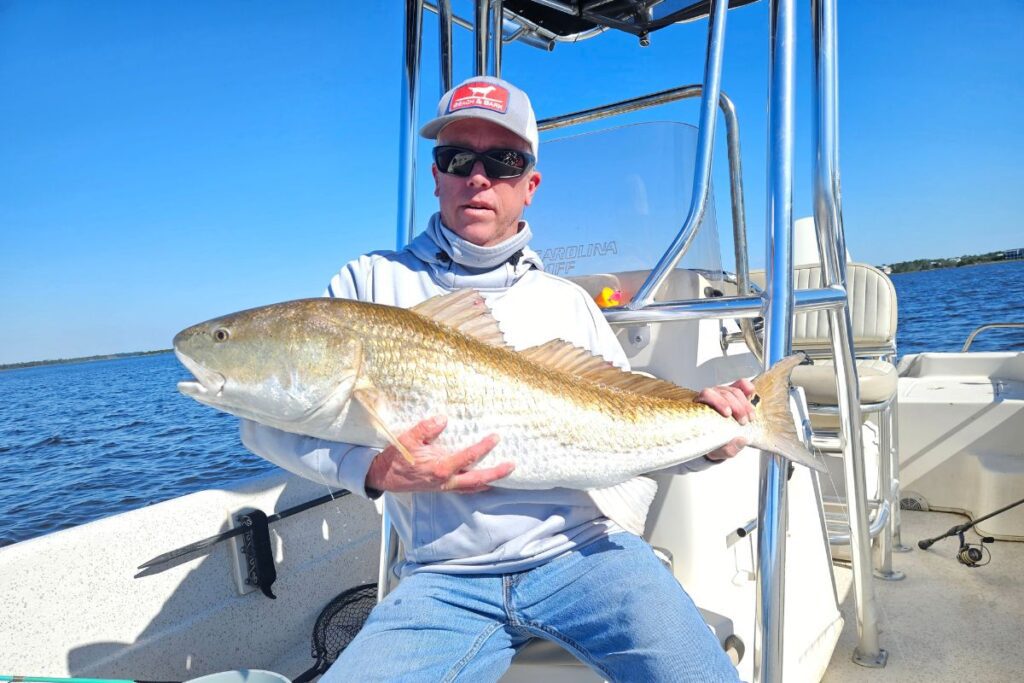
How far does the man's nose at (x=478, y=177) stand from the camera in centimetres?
238

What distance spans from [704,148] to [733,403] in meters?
1.20

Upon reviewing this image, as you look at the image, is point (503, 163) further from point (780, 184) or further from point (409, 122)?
point (780, 184)

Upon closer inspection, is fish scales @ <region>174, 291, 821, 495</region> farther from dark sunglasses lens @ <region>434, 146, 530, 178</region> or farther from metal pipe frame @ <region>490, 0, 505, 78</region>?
metal pipe frame @ <region>490, 0, 505, 78</region>

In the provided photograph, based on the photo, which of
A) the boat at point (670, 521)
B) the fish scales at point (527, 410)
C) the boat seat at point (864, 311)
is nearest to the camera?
the fish scales at point (527, 410)

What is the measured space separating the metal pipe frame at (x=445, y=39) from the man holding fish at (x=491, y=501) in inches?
38.8

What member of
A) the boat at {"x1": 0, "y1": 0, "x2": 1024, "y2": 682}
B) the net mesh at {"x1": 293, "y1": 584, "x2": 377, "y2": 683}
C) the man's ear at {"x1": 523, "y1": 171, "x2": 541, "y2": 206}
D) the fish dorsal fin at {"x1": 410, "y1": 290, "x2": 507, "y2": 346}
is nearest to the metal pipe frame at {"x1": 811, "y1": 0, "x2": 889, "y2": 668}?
the boat at {"x1": 0, "y1": 0, "x2": 1024, "y2": 682}

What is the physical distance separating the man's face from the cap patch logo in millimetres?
86

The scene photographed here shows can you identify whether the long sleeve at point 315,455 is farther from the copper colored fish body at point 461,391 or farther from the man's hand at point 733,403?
the man's hand at point 733,403

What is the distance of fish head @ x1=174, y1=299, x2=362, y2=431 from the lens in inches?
68.2

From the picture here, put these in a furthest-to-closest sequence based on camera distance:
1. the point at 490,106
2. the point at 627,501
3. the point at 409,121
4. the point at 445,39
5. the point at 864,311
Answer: the point at 864,311 < the point at 445,39 < the point at 409,121 < the point at 490,106 < the point at 627,501

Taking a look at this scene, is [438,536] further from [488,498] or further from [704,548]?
[704,548]

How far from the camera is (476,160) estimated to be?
7.82 feet

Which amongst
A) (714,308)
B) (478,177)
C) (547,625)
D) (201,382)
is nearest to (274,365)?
(201,382)

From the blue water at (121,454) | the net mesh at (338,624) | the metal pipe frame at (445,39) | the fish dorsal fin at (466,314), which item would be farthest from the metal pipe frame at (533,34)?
the blue water at (121,454)
